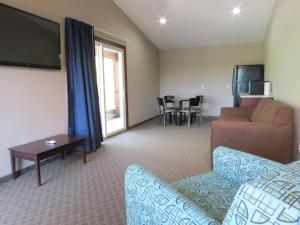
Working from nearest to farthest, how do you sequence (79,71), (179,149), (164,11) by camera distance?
1. (79,71)
2. (179,149)
3. (164,11)

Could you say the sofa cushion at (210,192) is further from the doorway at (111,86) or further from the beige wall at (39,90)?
the doorway at (111,86)

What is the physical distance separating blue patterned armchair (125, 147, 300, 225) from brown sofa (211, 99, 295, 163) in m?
1.25

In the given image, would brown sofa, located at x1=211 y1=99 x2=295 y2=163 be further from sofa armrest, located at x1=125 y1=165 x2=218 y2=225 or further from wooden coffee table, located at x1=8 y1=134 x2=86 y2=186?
wooden coffee table, located at x1=8 y1=134 x2=86 y2=186

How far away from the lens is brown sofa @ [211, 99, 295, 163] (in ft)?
9.14

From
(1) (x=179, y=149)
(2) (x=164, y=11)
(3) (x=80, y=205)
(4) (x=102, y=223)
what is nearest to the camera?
(4) (x=102, y=223)

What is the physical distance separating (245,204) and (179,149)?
3.61 meters

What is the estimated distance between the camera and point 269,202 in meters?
0.67

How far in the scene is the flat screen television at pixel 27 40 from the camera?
286 cm

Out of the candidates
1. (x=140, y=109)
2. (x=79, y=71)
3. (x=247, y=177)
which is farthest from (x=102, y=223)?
(x=140, y=109)

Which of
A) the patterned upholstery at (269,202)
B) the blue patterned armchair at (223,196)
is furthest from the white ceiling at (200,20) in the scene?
the patterned upholstery at (269,202)

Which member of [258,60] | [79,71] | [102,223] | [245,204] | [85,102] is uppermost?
[258,60]

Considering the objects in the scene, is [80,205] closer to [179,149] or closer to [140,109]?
[179,149]

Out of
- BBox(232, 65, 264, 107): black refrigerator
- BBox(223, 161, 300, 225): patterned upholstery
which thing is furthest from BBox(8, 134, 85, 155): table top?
BBox(232, 65, 264, 107): black refrigerator

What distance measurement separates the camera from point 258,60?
7.24 metres
